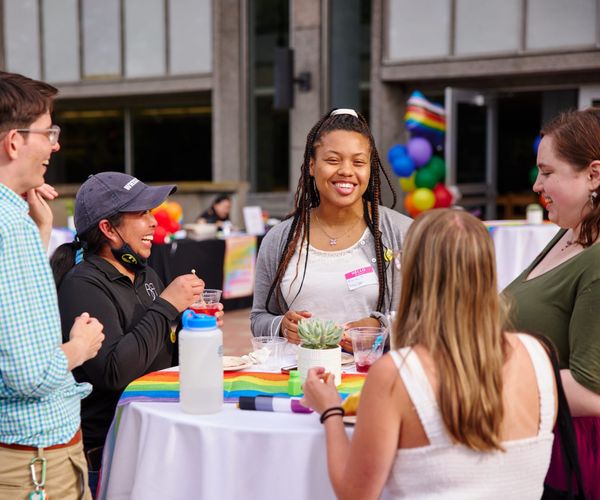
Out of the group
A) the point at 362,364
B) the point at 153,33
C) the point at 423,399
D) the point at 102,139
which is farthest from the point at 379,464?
the point at 102,139

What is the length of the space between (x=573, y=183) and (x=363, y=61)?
10.9m

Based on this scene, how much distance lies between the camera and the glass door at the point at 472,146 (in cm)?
1061

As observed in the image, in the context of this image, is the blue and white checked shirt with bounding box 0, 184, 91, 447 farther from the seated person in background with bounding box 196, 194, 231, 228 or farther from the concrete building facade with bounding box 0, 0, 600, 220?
the concrete building facade with bounding box 0, 0, 600, 220

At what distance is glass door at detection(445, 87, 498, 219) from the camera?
10609 millimetres

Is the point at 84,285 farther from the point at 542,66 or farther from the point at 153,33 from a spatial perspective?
the point at 153,33

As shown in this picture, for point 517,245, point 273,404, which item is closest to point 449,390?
point 273,404

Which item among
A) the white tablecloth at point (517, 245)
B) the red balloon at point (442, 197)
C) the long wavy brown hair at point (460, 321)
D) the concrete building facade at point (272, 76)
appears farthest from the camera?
the concrete building facade at point (272, 76)

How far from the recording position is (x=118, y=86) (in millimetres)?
14578

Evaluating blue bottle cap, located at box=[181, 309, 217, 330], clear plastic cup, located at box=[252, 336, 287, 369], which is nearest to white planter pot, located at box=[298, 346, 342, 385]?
clear plastic cup, located at box=[252, 336, 287, 369]

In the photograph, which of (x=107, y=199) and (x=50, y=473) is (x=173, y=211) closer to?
(x=107, y=199)

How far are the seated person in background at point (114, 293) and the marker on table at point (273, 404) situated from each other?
389 millimetres

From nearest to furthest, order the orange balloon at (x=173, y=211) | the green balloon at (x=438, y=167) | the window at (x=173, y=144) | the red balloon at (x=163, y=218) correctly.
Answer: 1. the red balloon at (x=163, y=218)
2. the orange balloon at (x=173, y=211)
3. the green balloon at (x=438, y=167)
4. the window at (x=173, y=144)

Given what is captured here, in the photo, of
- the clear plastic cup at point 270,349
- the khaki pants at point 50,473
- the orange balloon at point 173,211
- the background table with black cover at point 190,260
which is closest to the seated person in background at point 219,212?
the orange balloon at point 173,211

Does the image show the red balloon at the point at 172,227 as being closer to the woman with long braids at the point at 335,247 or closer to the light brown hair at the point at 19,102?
the woman with long braids at the point at 335,247
